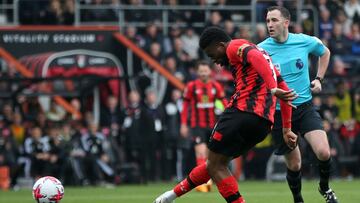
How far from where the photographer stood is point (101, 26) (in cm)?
2400

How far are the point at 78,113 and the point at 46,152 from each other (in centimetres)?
199

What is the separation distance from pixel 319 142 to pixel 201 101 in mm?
6250

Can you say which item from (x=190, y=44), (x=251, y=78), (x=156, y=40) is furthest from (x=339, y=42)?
(x=251, y=78)

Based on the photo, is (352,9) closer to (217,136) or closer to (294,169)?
(294,169)

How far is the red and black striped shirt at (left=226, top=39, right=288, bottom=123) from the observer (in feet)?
33.5

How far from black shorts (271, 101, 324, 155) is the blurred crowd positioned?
771 centimetres

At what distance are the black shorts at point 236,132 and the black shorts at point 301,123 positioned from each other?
6.04 feet

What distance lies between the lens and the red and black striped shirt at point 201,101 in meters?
18.0

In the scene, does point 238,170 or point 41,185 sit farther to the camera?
point 238,170

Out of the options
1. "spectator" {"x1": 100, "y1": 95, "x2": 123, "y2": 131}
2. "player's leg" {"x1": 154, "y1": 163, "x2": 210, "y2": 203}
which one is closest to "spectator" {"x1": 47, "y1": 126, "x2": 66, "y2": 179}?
"spectator" {"x1": 100, "y1": 95, "x2": 123, "y2": 131}

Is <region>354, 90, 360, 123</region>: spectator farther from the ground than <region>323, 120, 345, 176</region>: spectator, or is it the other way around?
<region>354, 90, 360, 123</region>: spectator

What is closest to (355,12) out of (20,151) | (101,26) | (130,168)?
(101,26)

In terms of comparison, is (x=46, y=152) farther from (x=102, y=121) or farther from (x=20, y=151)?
(x=102, y=121)

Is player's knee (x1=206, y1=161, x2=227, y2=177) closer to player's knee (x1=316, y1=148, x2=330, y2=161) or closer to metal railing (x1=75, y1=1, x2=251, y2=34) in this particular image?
player's knee (x1=316, y1=148, x2=330, y2=161)
